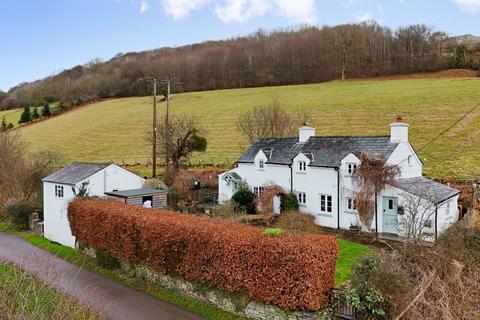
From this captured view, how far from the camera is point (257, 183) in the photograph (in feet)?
108

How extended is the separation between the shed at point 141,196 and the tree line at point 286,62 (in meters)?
67.5

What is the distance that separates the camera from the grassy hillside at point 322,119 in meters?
44.3

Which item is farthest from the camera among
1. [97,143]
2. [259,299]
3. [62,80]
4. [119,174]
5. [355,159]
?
[62,80]

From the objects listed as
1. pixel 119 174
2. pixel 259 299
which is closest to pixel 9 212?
pixel 119 174

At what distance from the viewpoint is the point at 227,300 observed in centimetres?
1606

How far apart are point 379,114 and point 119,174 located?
1545 inches

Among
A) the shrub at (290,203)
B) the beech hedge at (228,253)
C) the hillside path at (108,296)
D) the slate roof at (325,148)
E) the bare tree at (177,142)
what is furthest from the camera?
the bare tree at (177,142)

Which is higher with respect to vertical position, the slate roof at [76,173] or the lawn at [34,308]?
the slate roof at [76,173]

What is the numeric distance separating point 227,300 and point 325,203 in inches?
557

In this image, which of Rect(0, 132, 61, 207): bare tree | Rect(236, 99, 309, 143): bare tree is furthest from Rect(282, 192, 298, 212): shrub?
Rect(0, 132, 61, 207): bare tree

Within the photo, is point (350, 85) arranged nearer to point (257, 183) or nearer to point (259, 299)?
point (257, 183)

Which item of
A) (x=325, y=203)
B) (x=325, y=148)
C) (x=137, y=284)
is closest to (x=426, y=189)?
(x=325, y=203)

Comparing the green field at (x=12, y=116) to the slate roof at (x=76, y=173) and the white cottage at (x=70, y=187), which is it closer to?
the slate roof at (x=76, y=173)

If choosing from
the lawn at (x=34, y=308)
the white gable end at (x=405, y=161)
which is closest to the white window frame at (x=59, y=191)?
the lawn at (x=34, y=308)
